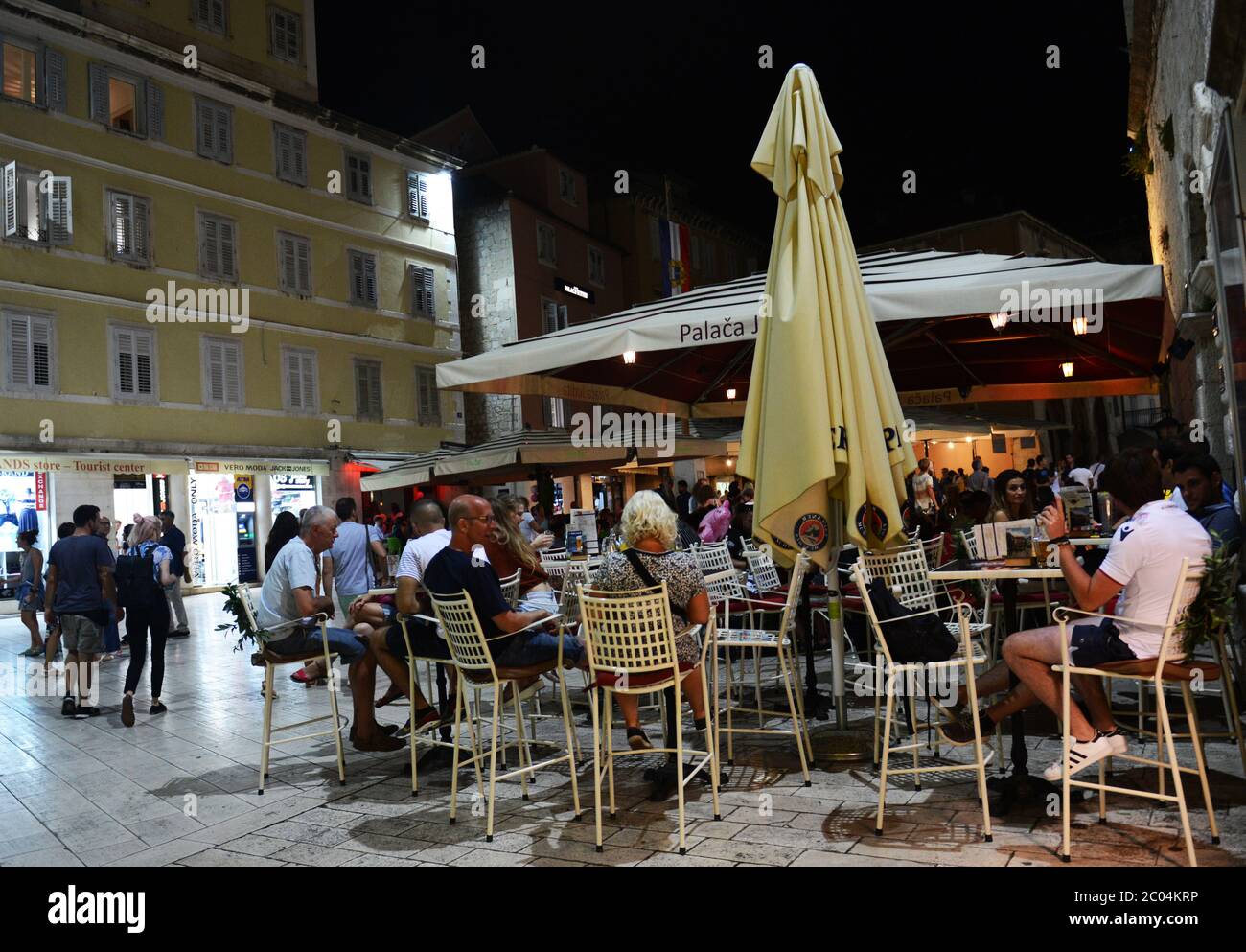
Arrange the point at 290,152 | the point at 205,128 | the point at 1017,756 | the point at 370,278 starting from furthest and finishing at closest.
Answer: the point at 370,278 < the point at 290,152 < the point at 205,128 < the point at 1017,756

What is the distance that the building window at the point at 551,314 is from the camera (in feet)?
100

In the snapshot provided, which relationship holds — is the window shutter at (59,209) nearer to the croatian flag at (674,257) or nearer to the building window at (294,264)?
the building window at (294,264)

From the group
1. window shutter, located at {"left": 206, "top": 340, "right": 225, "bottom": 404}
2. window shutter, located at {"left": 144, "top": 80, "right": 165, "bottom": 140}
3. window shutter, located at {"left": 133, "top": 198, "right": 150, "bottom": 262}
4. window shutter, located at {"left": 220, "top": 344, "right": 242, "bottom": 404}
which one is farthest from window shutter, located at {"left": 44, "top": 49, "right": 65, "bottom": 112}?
window shutter, located at {"left": 220, "top": 344, "right": 242, "bottom": 404}

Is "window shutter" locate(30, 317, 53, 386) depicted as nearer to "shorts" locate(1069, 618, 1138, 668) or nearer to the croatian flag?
the croatian flag

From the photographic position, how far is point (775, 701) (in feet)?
22.0

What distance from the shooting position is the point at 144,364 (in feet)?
68.2

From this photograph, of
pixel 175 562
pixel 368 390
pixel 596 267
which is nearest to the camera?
pixel 175 562

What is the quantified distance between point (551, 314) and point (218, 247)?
11.2 metres

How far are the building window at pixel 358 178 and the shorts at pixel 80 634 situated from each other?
1943 cm

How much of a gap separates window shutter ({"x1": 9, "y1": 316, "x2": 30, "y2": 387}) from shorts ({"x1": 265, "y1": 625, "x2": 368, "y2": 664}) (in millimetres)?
16577

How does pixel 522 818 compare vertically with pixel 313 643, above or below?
below

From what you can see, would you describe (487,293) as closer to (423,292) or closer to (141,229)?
(423,292)

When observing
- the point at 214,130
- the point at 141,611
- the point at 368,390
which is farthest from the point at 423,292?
the point at 141,611

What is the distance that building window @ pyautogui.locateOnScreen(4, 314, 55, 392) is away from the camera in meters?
18.6
